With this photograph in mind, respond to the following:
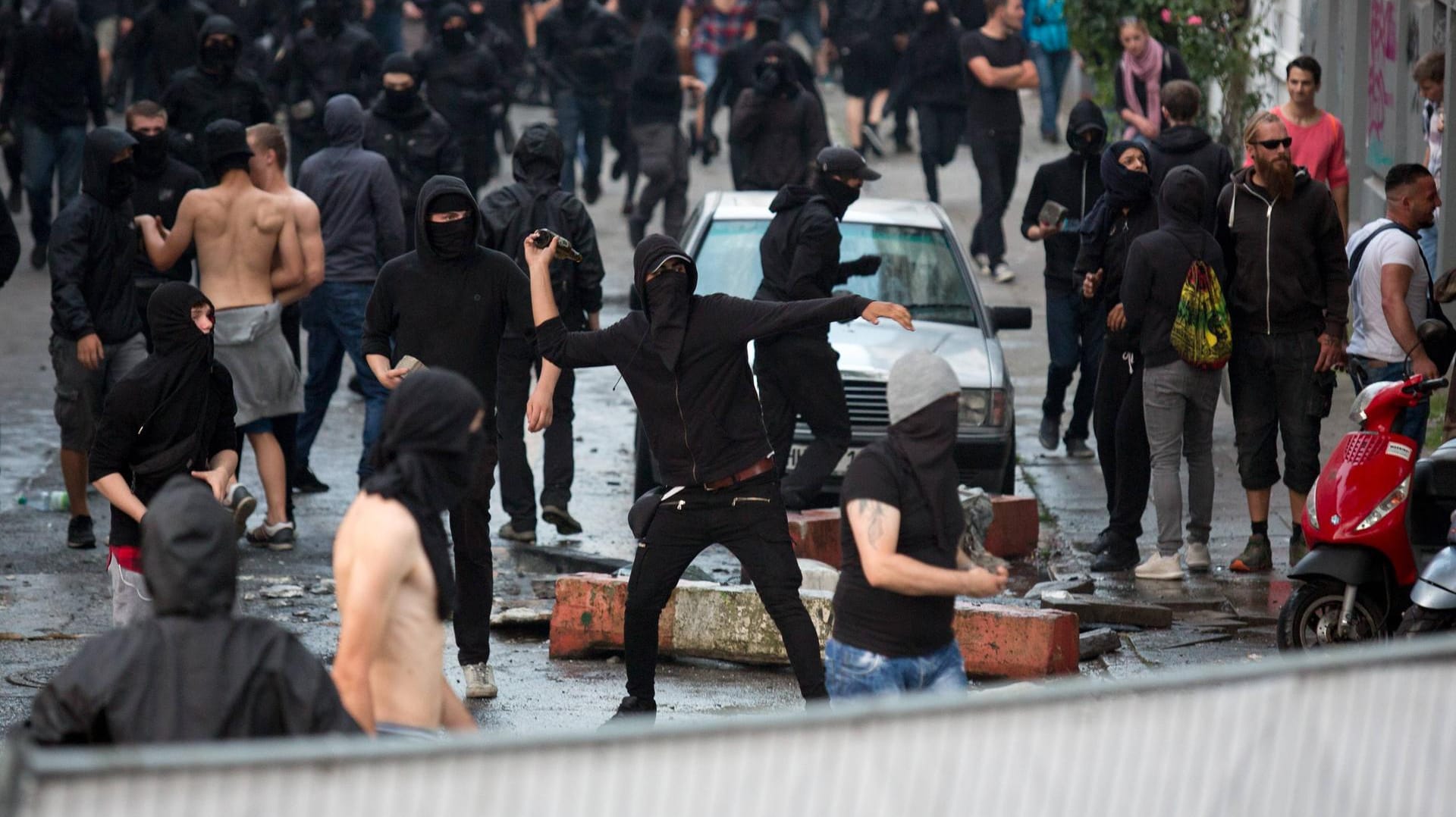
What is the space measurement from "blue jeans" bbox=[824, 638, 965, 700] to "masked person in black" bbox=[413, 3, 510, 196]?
36.1 feet

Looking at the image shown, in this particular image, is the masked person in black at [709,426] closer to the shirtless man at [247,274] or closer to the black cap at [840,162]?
the black cap at [840,162]

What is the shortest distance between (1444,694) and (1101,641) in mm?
4102

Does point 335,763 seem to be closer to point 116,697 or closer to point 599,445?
point 116,697

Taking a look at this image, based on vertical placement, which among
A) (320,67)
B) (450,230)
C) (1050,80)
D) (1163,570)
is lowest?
(1163,570)

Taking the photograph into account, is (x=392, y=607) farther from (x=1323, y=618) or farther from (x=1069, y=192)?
(x=1069, y=192)

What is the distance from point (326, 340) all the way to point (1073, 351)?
411 centimetres

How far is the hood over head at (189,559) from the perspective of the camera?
371 cm

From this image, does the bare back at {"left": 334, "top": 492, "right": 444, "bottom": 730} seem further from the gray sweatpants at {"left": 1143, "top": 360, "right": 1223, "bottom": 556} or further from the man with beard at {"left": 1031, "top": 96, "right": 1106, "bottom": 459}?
the man with beard at {"left": 1031, "top": 96, "right": 1106, "bottom": 459}

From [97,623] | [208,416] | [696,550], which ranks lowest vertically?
[97,623]

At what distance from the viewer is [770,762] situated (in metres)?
3.12

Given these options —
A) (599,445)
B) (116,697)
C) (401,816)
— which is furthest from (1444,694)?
(599,445)

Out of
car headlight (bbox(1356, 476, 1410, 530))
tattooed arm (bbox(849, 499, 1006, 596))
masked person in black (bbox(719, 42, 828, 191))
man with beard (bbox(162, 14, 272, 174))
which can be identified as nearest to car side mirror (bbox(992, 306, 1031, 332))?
car headlight (bbox(1356, 476, 1410, 530))

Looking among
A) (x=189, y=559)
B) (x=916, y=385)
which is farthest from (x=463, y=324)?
(x=189, y=559)

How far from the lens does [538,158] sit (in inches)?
369
